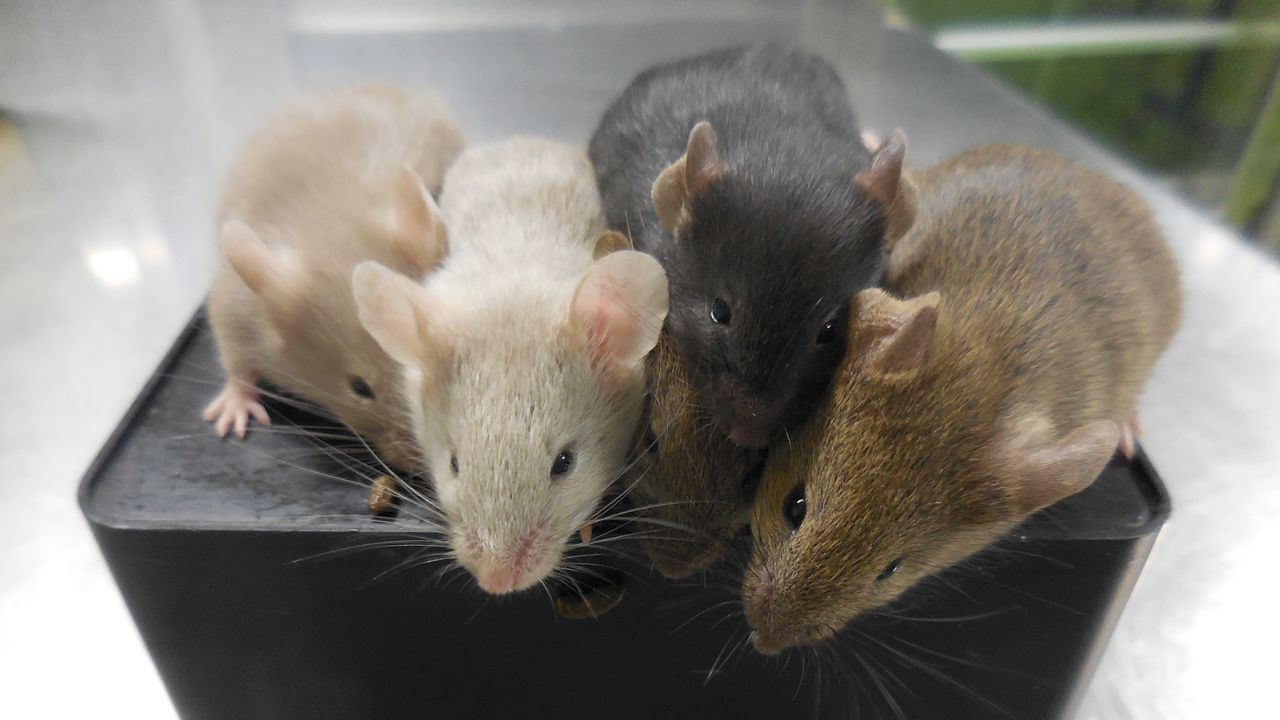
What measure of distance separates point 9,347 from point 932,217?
1846mm

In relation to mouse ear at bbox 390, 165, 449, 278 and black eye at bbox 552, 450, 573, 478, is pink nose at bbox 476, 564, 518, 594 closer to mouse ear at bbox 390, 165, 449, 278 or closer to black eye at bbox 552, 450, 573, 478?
black eye at bbox 552, 450, 573, 478

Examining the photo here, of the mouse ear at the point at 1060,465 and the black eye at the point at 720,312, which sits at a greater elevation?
the black eye at the point at 720,312

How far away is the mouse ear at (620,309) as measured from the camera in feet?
2.81

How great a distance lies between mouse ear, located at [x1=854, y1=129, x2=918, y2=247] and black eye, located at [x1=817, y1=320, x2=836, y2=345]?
11cm

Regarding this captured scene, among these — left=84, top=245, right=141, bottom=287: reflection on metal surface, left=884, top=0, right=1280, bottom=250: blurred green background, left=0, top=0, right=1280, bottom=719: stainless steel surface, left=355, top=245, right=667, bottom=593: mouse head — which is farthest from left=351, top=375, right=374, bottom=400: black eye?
left=884, top=0, right=1280, bottom=250: blurred green background

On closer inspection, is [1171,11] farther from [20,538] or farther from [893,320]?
[20,538]

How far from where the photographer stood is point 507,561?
0.84 metres

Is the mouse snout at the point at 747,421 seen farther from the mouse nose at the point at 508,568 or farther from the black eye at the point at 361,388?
the black eye at the point at 361,388

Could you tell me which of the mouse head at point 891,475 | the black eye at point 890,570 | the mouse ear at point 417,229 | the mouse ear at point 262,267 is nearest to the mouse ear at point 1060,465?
the mouse head at point 891,475

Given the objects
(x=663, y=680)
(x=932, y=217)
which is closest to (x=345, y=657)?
(x=663, y=680)

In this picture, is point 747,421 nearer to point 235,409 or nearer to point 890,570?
point 890,570

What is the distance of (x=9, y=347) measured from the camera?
6.33 ft

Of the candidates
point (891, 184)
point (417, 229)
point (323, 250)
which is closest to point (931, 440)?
point (891, 184)

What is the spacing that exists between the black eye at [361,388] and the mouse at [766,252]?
0.35m
